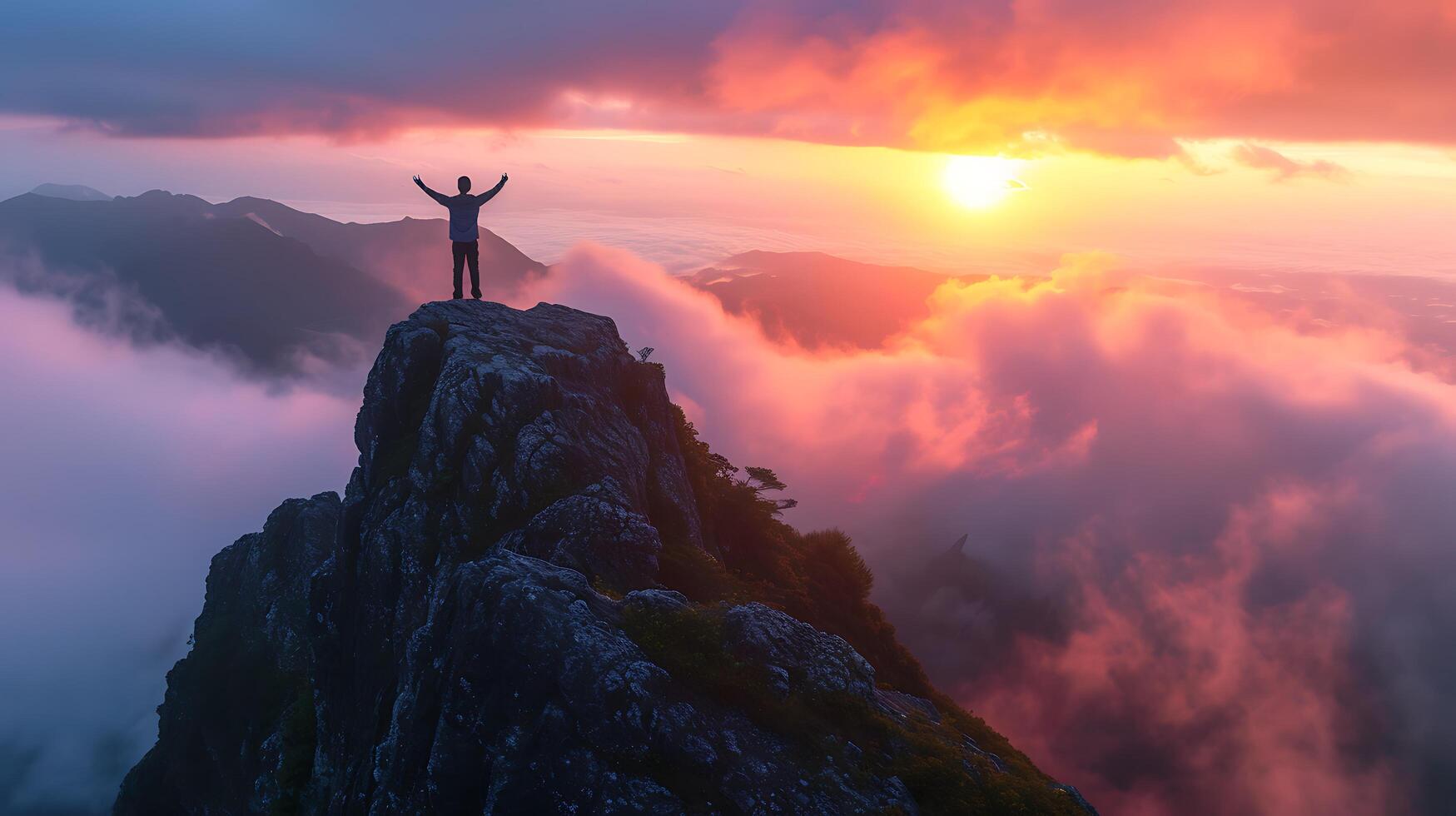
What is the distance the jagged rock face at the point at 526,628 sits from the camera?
53.4 feet

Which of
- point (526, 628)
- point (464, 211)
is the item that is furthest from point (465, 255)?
point (526, 628)

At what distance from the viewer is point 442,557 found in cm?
2744

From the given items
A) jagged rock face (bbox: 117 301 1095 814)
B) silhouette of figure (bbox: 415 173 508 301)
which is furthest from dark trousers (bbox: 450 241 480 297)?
jagged rock face (bbox: 117 301 1095 814)

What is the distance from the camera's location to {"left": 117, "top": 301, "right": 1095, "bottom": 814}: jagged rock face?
16266 mm

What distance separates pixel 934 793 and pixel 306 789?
91.3ft

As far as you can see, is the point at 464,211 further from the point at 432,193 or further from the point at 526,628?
the point at 526,628

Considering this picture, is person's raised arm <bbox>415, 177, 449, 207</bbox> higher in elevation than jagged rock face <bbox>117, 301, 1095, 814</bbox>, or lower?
higher

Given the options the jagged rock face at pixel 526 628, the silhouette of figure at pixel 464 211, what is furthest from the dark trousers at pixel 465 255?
the jagged rock face at pixel 526 628

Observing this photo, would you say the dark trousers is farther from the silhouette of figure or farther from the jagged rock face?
the jagged rock face

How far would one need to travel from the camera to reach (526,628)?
17609 millimetres

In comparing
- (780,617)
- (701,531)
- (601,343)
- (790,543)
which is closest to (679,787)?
(780,617)

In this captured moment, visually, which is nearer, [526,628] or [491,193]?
[526,628]

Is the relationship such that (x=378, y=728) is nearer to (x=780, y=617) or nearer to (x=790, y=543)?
(x=780, y=617)

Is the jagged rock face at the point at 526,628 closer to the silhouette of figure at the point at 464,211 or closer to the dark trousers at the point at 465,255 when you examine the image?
the dark trousers at the point at 465,255
